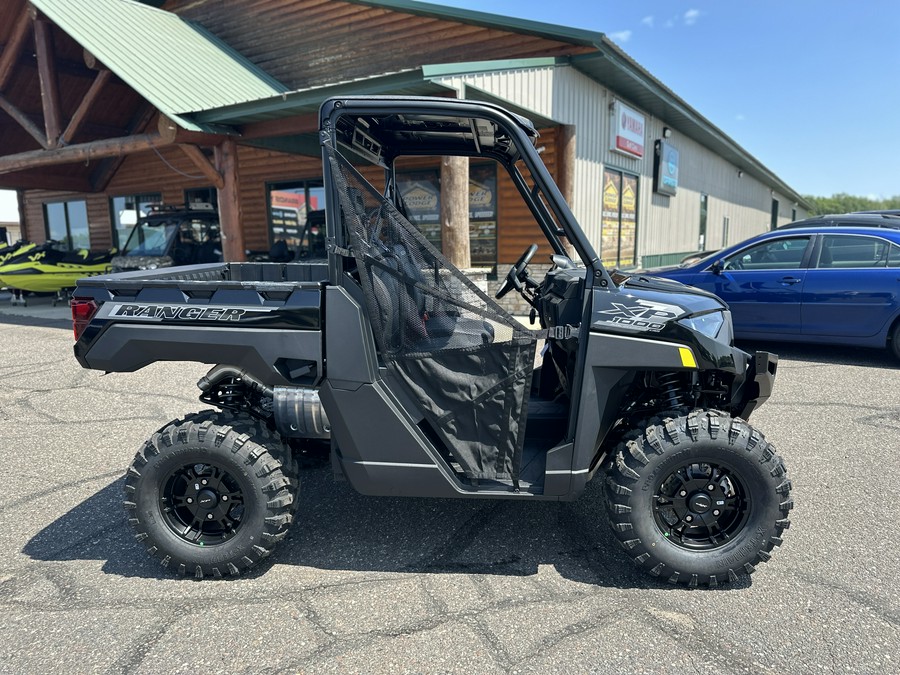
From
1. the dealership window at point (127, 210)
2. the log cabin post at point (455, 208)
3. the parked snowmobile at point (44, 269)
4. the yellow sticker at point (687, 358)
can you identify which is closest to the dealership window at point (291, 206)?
the parked snowmobile at point (44, 269)

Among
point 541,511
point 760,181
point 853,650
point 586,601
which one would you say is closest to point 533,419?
point 541,511

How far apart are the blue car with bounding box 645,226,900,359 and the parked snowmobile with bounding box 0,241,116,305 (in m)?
12.8

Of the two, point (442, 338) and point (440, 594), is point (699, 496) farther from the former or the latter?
point (442, 338)

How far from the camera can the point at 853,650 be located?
2.18m

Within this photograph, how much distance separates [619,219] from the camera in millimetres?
13352

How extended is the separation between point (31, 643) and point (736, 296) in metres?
7.40

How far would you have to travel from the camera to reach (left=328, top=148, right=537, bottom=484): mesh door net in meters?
2.47

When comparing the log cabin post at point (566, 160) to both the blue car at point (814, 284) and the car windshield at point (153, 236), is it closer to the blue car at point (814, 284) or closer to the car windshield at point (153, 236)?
the blue car at point (814, 284)

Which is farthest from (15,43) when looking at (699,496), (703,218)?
(703,218)

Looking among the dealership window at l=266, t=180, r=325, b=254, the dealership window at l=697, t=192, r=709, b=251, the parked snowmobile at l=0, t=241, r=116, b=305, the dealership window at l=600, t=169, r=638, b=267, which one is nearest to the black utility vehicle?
the dealership window at l=600, t=169, r=638, b=267

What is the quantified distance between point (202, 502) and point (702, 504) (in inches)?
90.6

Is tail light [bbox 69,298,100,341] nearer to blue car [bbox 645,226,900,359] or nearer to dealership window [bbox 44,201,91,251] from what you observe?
blue car [bbox 645,226,900,359]

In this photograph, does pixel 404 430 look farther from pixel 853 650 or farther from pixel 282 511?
pixel 853 650

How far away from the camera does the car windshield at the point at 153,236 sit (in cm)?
1180
